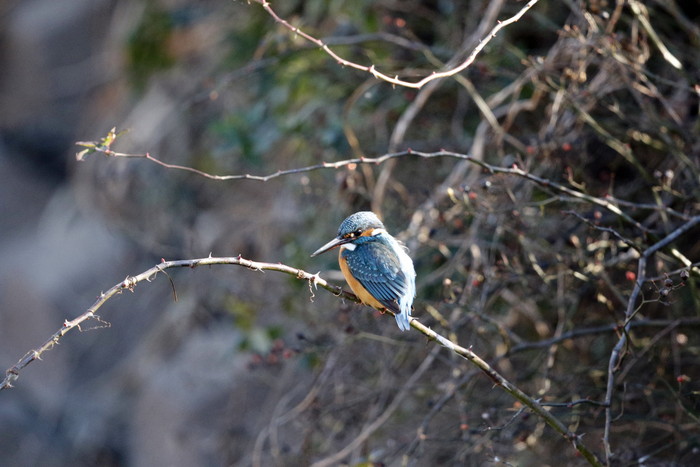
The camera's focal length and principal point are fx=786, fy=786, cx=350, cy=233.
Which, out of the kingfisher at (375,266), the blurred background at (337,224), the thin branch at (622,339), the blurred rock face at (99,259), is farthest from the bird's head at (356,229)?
the blurred rock face at (99,259)

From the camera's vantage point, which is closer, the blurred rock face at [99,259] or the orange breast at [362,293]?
the orange breast at [362,293]

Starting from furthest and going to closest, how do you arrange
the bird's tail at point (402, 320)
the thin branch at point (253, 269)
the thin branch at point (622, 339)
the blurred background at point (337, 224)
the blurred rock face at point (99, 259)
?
1. the blurred rock face at point (99, 259)
2. the blurred background at point (337, 224)
3. the bird's tail at point (402, 320)
4. the thin branch at point (622, 339)
5. the thin branch at point (253, 269)

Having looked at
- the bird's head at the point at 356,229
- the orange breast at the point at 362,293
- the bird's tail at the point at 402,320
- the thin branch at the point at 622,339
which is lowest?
the thin branch at the point at 622,339

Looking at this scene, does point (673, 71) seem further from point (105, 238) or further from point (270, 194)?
point (105, 238)

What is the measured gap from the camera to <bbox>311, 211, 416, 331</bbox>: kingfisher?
9.22 feet

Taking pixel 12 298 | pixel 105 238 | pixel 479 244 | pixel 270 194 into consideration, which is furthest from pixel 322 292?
pixel 12 298

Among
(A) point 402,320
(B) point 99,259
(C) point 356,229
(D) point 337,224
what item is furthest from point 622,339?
(B) point 99,259

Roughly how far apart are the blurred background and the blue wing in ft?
0.63

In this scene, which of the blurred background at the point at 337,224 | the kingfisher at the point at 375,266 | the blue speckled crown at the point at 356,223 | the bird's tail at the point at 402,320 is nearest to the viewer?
the bird's tail at the point at 402,320

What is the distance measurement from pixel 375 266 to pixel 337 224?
1.54 metres

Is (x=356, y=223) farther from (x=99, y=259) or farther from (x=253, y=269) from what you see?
(x=99, y=259)

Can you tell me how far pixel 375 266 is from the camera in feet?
9.70

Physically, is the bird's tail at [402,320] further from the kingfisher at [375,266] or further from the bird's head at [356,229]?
the bird's head at [356,229]

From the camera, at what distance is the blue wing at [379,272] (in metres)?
2.81
